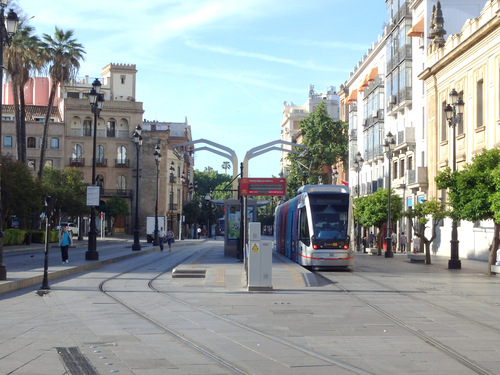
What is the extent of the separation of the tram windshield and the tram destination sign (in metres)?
1.36

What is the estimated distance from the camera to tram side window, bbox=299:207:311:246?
2823 centimetres

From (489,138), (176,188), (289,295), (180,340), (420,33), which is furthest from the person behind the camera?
(176,188)

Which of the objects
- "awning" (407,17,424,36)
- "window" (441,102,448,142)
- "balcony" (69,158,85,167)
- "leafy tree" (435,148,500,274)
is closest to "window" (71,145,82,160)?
"balcony" (69,158,85,167)

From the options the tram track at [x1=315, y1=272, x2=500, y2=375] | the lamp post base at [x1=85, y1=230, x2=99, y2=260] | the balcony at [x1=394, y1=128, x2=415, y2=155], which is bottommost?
the tram track at [x1=315, y1=272, x2=500, y2=375]

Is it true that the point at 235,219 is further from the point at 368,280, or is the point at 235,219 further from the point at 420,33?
the point at 420,33

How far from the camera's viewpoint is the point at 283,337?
11328 millimetres

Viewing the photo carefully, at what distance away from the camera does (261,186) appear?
28.2 m

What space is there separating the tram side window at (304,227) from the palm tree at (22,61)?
98.6 feet

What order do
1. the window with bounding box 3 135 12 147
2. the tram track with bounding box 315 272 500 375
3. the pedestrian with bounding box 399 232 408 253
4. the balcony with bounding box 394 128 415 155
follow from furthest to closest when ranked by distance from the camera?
the window with bounding box 3 135 12 147 → the pedestrian with bounding box 399 232 408 253 → the balcony with bounding box 394 128 415 155 → the tram track with bounding box 315 272 500 375

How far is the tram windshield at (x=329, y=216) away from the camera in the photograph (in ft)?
90.9

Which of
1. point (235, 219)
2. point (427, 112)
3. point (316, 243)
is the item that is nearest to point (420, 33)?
point (427, 112)

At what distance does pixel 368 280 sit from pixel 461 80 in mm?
21778

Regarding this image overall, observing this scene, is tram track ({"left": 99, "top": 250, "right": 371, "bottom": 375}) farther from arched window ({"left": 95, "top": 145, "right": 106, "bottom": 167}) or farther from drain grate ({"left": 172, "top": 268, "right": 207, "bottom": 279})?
A: arched window ({"left": 95, "top": 145, "right": 106, "bottom": 167})

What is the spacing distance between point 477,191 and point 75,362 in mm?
20714
